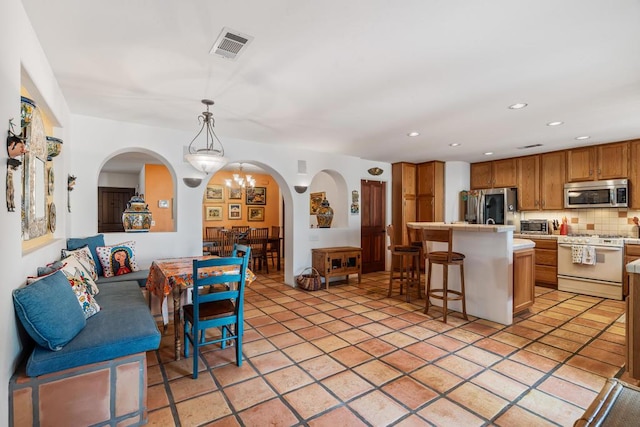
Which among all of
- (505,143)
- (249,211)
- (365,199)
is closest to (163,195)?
(249,211)

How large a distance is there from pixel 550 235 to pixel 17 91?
6.68 metres

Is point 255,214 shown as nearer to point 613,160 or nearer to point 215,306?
point 215,306

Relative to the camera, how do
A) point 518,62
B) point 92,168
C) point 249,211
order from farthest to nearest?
point 249,211, point 92,168, point 518,62

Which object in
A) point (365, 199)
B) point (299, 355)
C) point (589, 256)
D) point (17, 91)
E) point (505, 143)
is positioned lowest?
point (299, 355)

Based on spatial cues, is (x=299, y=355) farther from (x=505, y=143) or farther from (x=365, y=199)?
Result: (x=505, y=143)

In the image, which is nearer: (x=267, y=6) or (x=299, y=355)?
(x=267, y=6)

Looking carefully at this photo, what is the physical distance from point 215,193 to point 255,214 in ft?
4.02

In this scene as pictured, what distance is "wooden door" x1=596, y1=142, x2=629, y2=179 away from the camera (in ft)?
15.6

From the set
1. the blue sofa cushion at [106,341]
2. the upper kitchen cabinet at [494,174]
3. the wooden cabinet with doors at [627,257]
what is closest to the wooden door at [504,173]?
the upper kitchen cabinet at [494,174]

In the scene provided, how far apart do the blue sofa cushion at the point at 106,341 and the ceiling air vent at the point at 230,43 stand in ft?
6.34

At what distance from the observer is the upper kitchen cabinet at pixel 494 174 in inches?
238

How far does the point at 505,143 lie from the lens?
4961 mm

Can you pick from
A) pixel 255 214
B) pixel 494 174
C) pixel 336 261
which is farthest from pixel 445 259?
pixel 255 214

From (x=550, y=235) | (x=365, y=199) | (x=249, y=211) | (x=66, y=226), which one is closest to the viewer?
(x=66, y=226)
